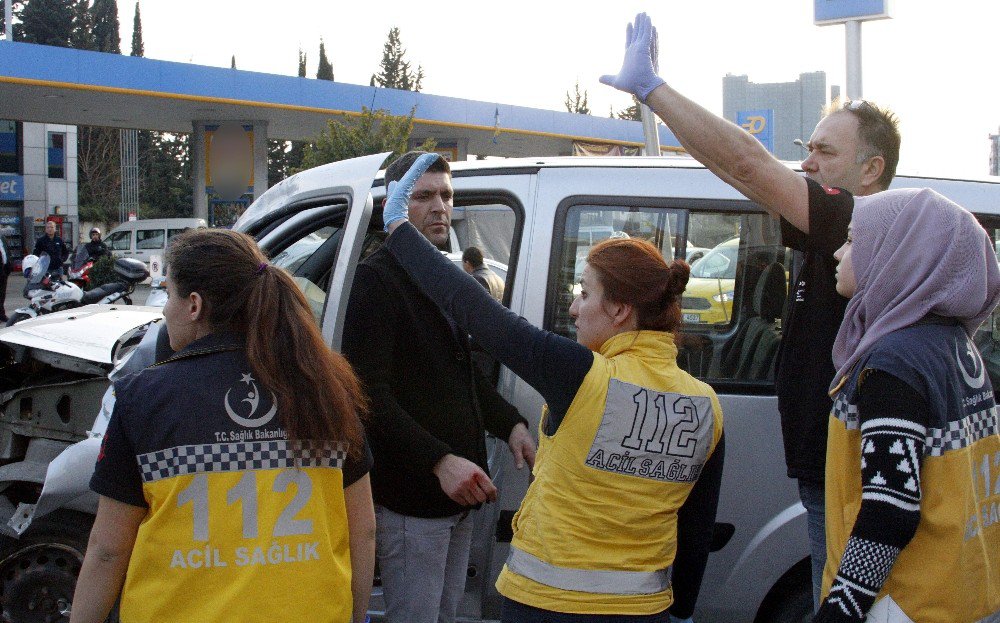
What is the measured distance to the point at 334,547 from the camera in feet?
6.55

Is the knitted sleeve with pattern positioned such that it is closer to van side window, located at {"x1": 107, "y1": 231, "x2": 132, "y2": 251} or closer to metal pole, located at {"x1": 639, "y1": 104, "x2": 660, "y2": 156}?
metal pole, located at {"x1": 639, "y1": 104, "x2": 660, "y2": 156}

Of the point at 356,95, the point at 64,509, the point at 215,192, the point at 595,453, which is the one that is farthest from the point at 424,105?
the point at 595,453

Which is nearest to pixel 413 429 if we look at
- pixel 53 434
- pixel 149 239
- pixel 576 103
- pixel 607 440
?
pixel 607 440

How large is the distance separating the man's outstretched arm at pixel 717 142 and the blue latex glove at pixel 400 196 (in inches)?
24.2

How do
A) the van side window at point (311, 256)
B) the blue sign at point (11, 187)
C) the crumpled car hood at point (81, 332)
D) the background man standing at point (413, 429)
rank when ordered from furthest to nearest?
the blue sign at point (11, 187), the crumpled car hood at point (81, 332), the van side window at point (311, 256), the background man standing at point (413, 429)

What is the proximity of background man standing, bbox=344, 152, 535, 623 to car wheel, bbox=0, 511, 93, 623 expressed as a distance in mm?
1863

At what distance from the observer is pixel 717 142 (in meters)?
2.47

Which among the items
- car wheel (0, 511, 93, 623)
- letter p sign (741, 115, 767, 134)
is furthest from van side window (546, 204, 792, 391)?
letter p sign (741, 115, 767, 134)

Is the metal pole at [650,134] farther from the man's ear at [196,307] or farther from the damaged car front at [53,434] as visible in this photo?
the man's ear at [196,307]

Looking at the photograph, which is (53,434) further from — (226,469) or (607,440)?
(607,440)

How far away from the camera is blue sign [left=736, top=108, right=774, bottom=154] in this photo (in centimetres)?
1703

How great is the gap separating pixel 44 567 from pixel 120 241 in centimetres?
2750

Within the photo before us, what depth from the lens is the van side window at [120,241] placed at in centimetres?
2883

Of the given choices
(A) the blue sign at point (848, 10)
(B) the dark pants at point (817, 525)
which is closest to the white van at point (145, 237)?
(A) the blue sign at point (848, 10)
